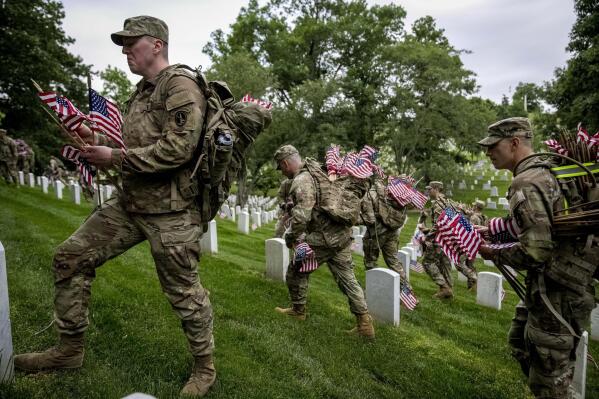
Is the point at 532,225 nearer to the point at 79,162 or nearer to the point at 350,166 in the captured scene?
the point at 350,166

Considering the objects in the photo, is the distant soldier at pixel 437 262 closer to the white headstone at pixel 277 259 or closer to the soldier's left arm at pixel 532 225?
the white headstone at pixel 277 259

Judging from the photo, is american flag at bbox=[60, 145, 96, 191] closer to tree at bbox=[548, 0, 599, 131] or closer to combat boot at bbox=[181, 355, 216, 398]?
combat boot at bbox=[181, 355, 216, 398]

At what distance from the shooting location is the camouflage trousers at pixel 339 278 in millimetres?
5391

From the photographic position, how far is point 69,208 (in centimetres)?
1417

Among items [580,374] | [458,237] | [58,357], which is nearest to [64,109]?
[58,357]

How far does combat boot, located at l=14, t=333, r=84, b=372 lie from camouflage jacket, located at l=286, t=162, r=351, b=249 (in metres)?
2.82

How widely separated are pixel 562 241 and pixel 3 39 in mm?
29153

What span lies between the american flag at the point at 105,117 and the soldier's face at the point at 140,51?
35 centimetres

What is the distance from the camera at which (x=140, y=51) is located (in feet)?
10.1

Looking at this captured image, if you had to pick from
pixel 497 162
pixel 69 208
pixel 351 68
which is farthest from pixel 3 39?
pixel 497 162

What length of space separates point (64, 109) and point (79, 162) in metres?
0.49

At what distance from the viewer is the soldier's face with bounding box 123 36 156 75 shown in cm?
304

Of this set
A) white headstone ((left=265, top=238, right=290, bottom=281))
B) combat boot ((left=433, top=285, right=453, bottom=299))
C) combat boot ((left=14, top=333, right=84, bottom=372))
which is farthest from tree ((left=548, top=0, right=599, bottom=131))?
combat boot ((left=14, top=333, right=84, bottom=372))

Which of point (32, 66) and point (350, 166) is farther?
point (32, 66)
